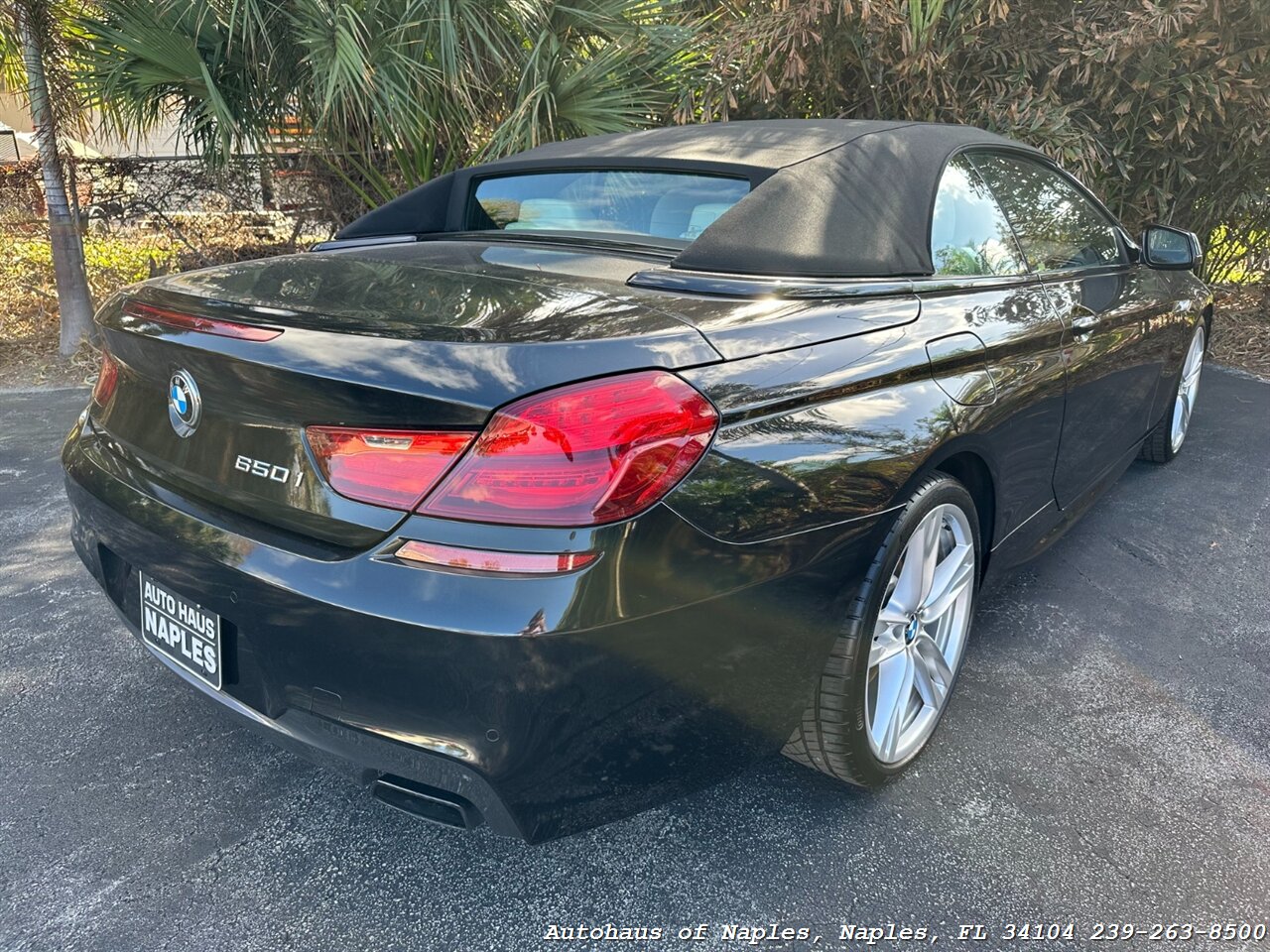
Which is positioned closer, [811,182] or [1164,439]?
[811,182]

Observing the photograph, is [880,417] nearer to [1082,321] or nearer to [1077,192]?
[1082,321]

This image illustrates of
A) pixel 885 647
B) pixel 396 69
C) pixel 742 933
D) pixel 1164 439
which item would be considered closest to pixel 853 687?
pixel 885 647

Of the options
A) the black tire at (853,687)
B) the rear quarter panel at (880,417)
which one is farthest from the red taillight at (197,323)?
the black tire at (853,687)

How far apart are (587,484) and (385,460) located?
1.09ft

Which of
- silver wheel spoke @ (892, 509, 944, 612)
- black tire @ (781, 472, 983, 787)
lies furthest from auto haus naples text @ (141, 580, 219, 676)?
silver wheel spoke @ (892, 509, 944, 612)

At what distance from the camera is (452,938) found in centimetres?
166

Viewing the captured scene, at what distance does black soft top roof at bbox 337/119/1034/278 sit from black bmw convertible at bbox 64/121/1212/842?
1 centimetres

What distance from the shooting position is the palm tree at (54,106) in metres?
5.84

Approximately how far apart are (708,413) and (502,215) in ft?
5.32

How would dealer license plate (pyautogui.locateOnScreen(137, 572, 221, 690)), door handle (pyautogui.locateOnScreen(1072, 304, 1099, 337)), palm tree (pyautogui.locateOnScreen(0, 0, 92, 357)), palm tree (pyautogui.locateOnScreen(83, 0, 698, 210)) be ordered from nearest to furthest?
1. dealer license plate (pyautogui.locateOnScreen(137, 572, 221, 690))
2. door handle (pyautogui.locateOnScreen(1072, 304, 1099, 337))
3. palm tree (pyautogui.locateOnScreen(83, 0, 698, 210))
4. palm tree (pyautogui.locateOnScreen(0, 0, 92, 357))

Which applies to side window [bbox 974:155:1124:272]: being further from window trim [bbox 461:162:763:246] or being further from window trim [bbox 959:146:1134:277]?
window trim [bbox 461:162:763:246]

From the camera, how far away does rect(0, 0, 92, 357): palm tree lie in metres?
5.84

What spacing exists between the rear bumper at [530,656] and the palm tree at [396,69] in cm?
441

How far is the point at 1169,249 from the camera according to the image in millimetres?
3482
